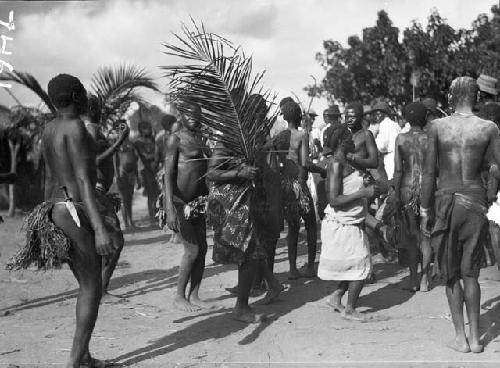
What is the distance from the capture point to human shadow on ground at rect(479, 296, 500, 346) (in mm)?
5047

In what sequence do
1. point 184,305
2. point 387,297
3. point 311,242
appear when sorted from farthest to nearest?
1. point 311,242
2. point 387,297
3. point 184,305

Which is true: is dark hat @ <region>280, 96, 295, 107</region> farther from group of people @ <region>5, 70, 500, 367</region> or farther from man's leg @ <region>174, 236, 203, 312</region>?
man's leg @ <region>174, 236, 203, 312</region>

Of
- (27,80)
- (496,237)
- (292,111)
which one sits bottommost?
(496,237)

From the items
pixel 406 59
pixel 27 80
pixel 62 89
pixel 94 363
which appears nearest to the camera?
pixel 62 89

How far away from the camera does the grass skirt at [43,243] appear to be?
4293 mm

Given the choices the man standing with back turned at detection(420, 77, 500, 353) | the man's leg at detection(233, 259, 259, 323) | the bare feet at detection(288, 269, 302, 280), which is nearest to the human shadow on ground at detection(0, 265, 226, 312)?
the bare feet at detection(288, 269, 302, 280)

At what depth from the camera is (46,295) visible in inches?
285

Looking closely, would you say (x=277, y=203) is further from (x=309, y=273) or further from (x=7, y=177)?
(x=7, y=177)

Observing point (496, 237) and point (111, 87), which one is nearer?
point (496, 237)

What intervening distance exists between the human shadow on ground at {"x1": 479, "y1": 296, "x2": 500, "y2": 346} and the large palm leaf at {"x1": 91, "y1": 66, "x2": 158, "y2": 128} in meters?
7.42

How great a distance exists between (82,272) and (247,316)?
6.09 ft

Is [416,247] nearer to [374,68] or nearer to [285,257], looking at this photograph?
[285,257]

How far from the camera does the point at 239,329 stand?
5516 mm

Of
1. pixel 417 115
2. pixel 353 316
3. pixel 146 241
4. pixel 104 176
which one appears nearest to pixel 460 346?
pixel 353 316
